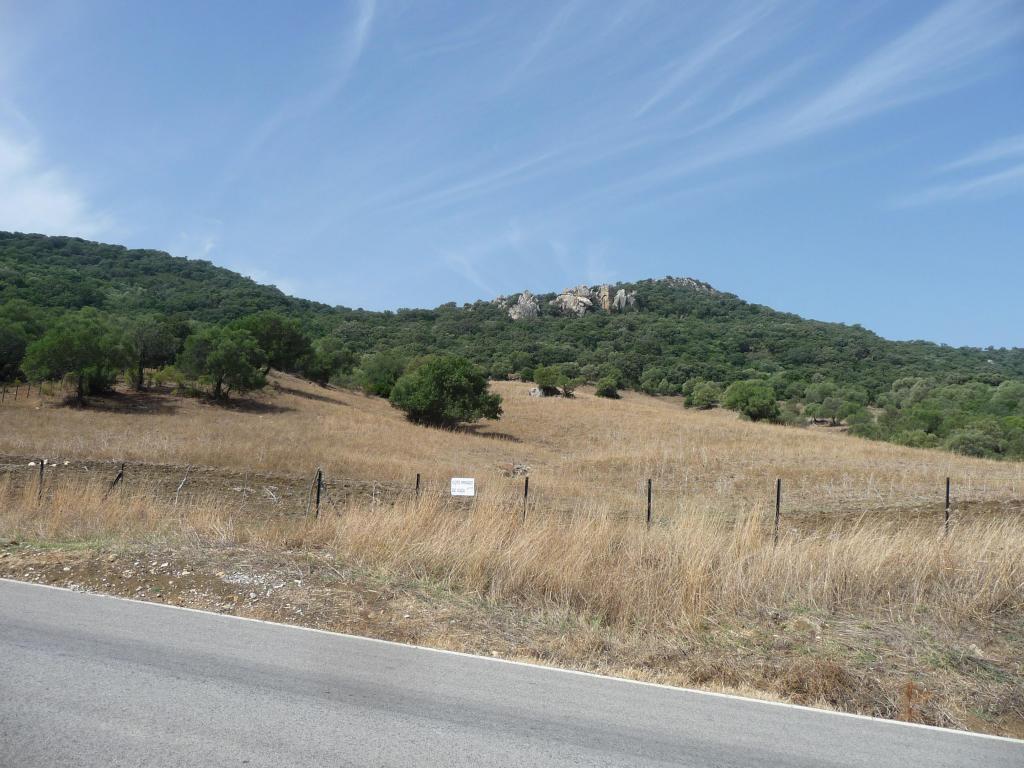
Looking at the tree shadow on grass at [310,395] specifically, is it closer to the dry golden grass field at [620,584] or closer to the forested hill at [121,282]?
the forested hill at [121,282]

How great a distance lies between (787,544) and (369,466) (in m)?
21.9

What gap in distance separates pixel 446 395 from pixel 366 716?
4797cm

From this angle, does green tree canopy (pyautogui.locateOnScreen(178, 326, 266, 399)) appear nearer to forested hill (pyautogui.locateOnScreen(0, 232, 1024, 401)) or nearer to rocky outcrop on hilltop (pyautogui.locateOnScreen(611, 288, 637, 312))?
forested hill (pyautogui.locateOnScreen(0, 232, 1024, 401))

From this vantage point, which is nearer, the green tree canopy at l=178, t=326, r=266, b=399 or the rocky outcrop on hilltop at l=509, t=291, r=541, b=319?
the green tree canopy at l=178, t=326, r=266, b=399

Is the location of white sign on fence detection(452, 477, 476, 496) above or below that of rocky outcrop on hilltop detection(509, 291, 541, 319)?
below

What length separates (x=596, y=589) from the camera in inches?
310

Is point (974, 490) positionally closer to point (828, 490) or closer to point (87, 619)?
point (828, 490)

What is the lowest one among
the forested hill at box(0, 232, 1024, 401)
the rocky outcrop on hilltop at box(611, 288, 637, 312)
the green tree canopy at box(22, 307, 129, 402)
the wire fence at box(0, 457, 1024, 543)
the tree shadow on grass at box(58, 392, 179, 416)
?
the wire fence at box(0, 457, 1024, 543)

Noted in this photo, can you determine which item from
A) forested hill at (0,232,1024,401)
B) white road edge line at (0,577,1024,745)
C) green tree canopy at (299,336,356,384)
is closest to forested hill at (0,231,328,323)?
forested hill at (0,232,1024,401)

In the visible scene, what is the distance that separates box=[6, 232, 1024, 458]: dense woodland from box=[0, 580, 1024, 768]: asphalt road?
4380 cm

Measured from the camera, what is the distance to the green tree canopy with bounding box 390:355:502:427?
172ft

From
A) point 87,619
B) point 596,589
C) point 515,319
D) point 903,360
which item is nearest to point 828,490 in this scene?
point 596,589

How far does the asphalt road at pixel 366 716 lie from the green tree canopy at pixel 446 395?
150 feet

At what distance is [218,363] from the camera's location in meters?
49.5
